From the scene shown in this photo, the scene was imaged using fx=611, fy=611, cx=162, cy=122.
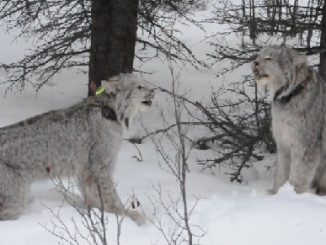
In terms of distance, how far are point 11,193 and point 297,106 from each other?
3042 millimetres

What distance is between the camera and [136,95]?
6.18 metres

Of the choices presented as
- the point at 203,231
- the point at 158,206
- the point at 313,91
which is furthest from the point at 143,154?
the point at 203,231

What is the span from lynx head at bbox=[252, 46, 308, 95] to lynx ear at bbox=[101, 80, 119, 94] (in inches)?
57.7

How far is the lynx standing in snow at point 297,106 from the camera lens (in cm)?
642

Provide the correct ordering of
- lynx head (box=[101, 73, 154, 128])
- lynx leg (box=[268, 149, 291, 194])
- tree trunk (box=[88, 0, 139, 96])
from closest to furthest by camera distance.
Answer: lynx head (box=[101, 73, 154, 128]), lynx leg (box=[268, 149, 291, 194]), tree trunk (box=[88, 0, 139, 96])

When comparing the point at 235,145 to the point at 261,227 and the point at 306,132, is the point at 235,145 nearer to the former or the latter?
the point at 306,132

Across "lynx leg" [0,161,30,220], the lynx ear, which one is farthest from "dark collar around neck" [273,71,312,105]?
"lynx leg" [0,161,30,220]

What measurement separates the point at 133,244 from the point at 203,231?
0.61 meters

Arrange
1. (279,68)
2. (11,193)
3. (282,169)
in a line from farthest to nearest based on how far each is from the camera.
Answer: (282,169) → (279,68) → (11,193)

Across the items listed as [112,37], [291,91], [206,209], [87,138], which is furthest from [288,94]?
[112,37]

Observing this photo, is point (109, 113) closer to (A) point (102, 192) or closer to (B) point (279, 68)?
(A) point (102, 192)

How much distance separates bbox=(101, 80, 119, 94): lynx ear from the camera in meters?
6.18

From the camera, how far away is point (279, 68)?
21.0 ft

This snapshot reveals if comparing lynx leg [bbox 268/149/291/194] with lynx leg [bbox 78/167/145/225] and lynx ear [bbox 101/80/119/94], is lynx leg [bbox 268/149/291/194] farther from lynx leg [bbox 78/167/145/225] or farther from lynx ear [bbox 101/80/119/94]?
lynx ear [bbox 101/80/119/94]
